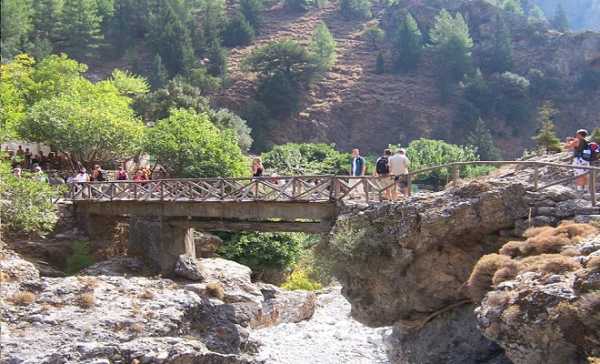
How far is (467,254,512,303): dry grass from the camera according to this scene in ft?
51.4

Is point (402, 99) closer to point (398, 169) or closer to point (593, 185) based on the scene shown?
point (398, 169)

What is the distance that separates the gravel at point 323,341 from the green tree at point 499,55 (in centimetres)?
5563

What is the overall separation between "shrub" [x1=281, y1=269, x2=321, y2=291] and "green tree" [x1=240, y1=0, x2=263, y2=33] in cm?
5843

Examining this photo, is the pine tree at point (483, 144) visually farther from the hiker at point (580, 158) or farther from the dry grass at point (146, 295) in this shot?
the dry grass at point (146, 295)

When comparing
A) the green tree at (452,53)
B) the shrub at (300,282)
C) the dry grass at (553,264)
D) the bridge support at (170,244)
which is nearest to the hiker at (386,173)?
the dry grass at (553,264)

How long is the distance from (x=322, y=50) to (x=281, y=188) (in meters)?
56.6

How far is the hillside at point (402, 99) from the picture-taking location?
71.2m

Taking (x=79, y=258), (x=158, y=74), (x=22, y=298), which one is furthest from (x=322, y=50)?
(x=22, y=298)

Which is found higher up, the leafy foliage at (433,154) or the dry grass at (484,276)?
the leafy foliage at (433,154)

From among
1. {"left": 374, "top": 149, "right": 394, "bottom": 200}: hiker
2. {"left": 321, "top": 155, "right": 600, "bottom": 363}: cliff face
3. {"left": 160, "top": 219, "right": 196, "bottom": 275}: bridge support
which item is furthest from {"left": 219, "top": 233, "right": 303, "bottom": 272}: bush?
{"left": 374, "top": 149, "right": 394, "bottom": 200}: hiker

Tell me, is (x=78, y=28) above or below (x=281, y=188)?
above

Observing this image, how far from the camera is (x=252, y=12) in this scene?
8888cm

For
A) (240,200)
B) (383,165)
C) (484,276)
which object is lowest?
(484,276)

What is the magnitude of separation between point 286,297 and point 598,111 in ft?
183
